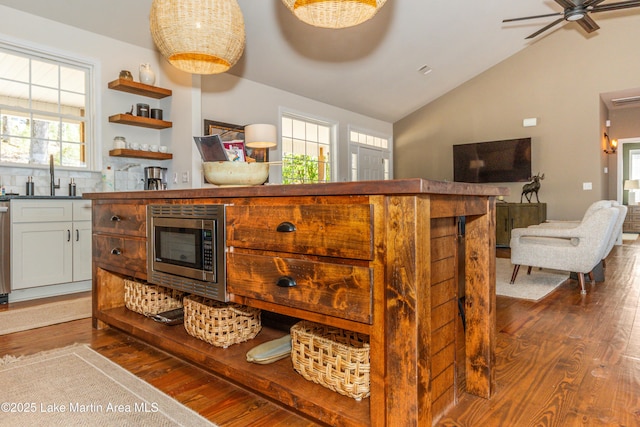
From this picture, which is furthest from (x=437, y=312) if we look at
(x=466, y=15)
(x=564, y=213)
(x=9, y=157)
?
(x=564, y=213)

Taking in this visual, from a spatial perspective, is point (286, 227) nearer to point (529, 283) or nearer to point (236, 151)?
point (236, 151)

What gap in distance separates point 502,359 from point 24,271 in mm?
3677

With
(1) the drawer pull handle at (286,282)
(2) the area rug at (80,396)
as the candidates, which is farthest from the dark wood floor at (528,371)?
(1) the drawer pull handle at (286,282)

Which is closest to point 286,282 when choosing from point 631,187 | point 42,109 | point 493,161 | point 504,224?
point 42,109

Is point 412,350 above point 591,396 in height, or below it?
above

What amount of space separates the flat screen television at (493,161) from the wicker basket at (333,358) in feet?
22.1

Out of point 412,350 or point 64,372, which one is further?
point 64,372

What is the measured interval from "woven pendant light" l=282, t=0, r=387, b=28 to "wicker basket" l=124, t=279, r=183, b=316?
67.6 inches

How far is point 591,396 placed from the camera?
1.56 meters

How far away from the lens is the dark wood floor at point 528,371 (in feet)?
4.68

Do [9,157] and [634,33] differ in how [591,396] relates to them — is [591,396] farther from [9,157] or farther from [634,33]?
[634,33]

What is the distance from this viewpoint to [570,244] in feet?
11.8

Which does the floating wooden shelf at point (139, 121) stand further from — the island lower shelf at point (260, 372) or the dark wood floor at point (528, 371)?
the island lower shelf at point (260, 372)

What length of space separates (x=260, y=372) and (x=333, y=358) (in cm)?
33
